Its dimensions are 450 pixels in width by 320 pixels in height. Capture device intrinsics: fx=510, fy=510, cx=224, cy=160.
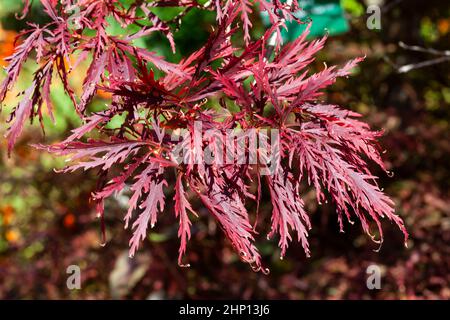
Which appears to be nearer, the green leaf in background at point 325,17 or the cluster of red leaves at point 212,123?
the cluster of red leaves at point 212,123

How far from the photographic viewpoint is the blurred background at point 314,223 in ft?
8.48

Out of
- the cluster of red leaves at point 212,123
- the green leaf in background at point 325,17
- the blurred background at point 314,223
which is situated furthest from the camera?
the blurred background at point 314,223

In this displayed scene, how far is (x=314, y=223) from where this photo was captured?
3322 millimetres

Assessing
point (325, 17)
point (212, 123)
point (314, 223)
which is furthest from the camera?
point (314, 223)

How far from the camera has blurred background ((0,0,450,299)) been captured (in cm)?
259

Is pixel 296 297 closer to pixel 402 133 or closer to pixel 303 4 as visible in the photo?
pixel 402 133

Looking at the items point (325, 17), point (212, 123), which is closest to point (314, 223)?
point (325, 17)

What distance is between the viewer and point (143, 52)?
116 cm

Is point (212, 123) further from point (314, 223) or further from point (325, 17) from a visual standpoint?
point (314, 223)

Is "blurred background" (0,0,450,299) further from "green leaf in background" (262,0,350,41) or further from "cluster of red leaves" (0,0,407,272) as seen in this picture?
"cluster of red leaves" (0,0,407,272)

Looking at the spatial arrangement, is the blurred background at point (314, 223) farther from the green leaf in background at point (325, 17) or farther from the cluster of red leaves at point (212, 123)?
the cluster of red leaves at point (212, 123)

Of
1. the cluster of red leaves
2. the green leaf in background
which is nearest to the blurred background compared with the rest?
the green leaf in background

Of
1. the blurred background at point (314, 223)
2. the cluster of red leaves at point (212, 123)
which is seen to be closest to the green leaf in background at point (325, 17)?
the blurred background at point (314, 223)
